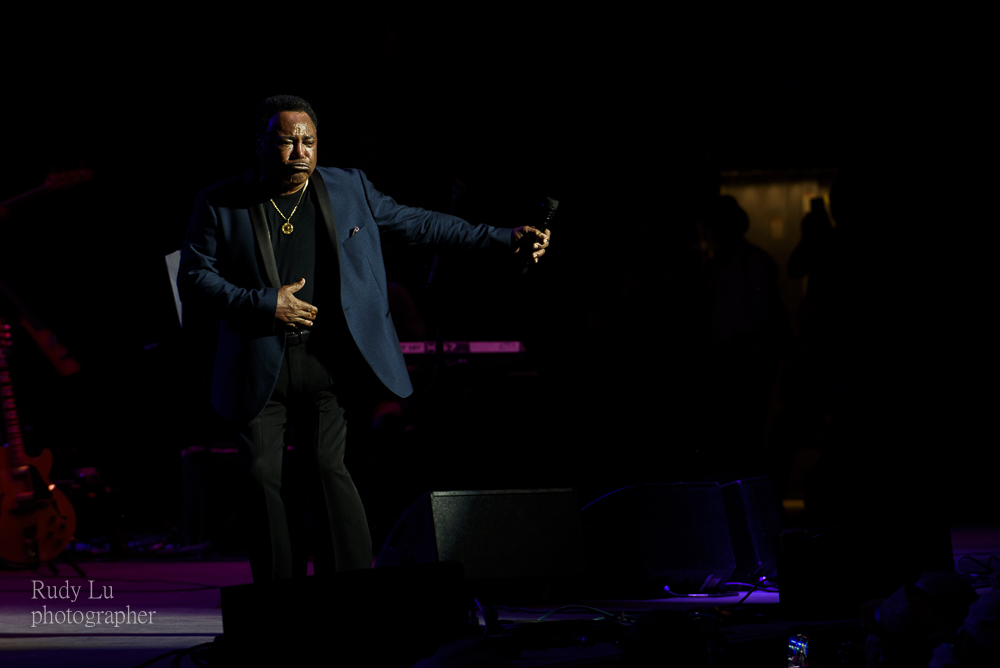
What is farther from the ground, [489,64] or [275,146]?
[489,64]

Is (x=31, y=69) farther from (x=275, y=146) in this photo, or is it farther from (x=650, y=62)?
(x=275, y=146)

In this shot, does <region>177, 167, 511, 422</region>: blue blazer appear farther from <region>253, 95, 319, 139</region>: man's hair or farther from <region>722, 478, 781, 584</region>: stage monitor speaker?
<region>722, 478, 781, 584</region>: stage monitor speaker

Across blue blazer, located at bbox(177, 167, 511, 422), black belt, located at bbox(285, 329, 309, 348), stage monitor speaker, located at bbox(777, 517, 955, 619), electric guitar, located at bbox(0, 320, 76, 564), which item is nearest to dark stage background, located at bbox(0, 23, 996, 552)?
electric guitar, located at bbox(0, 320, 76, 564)

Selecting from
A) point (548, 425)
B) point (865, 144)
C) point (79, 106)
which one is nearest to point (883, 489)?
point (548, 425)

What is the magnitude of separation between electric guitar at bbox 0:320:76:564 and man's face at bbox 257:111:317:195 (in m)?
2.89

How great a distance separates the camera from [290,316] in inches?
102

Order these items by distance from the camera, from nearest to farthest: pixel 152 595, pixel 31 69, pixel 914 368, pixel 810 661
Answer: pixel 810 661
pixel 152 595
pixel 914 368
pixel 31 69

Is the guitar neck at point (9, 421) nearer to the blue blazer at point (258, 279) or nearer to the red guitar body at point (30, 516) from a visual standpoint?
the red guitar body at point (30, 516)

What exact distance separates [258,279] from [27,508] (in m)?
2.81

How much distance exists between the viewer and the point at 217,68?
7.18 m

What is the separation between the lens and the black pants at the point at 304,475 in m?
2.66

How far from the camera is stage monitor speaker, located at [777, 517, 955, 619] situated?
328 cm

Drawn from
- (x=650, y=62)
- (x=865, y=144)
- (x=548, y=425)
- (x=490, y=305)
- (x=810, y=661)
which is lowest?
(x=810, y=661)

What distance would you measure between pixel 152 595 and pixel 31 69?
14.1ft
